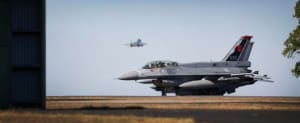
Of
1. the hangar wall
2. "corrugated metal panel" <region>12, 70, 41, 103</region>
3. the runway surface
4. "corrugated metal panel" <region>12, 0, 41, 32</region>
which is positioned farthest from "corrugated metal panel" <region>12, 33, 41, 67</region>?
the runway surface

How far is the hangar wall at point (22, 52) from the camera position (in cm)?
3481

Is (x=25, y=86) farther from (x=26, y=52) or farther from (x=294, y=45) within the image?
(x=294, y=45)

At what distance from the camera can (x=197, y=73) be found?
255 feet

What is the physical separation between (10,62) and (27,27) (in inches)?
87.5

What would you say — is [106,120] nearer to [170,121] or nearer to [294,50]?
[170,121]

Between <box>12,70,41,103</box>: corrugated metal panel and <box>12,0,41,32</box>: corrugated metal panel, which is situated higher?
<box>12,0,41,32</box>: corrugated metal panel

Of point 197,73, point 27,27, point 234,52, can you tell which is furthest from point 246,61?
point 27,27

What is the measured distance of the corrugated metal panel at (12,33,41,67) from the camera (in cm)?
3541

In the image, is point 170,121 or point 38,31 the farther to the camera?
point 38,31

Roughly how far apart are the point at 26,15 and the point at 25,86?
4035 mm

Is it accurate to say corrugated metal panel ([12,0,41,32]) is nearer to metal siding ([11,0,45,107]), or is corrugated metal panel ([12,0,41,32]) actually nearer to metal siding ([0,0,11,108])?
metal siding ([11,0,45,107])

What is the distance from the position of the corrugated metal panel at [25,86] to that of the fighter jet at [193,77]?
3634cm

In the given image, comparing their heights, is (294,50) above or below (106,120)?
above

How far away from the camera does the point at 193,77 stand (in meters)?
77.4
